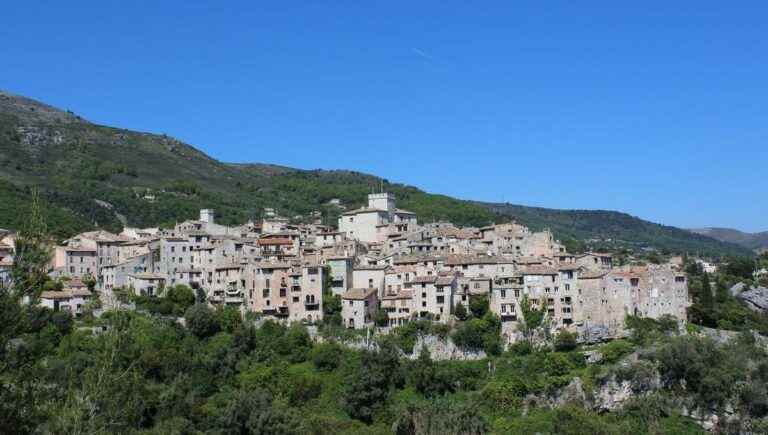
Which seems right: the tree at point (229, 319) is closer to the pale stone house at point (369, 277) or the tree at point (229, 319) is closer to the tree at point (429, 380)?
the pale stone house at point (369, 277)

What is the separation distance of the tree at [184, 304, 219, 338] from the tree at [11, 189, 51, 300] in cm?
4211

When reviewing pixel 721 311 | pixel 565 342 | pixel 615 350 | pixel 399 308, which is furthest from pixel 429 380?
pixel 721 311

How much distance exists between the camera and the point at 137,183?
137m

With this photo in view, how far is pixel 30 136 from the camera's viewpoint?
154m

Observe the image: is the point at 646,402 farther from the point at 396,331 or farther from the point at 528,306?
the point at 396,331

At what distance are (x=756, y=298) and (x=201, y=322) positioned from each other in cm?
4227

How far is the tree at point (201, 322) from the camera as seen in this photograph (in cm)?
5803

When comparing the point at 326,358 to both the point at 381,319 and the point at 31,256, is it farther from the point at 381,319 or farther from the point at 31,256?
the point at 31,256

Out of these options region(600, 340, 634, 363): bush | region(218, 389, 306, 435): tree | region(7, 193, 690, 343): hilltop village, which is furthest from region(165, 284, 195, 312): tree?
region(600, 340, 634, 363): bush

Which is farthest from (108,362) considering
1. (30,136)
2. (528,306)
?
(30,136)

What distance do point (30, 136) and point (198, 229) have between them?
93.7 meters

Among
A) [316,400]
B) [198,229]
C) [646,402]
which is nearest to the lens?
[646,402]

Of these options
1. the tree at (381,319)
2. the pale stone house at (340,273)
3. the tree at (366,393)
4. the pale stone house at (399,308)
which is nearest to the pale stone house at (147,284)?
the pale stone house at (340,273)

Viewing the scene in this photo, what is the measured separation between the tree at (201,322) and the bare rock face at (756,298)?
40.2 m
